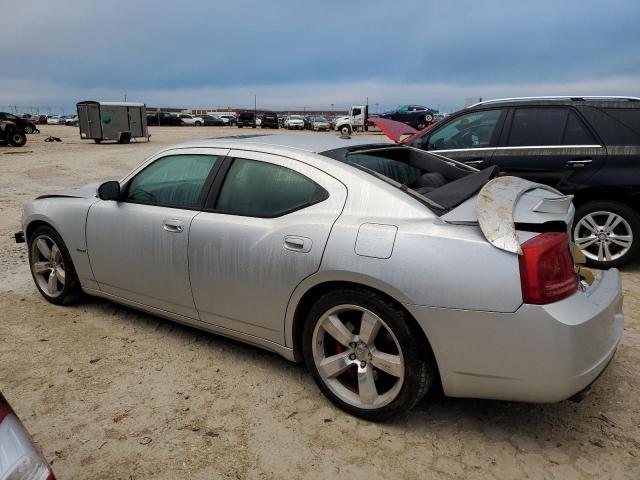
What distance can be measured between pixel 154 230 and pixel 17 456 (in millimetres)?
2178

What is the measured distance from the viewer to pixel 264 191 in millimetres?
3043

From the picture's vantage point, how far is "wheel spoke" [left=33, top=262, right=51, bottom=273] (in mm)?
4398

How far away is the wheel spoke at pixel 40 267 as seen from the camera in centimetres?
440

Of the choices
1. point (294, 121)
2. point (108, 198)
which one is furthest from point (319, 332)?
point (294, 121)

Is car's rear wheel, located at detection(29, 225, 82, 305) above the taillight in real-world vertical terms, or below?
below

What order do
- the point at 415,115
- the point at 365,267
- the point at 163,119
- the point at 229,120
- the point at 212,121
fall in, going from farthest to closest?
the point at 229,120, the point at 212,121, the point at 163,119, the point at 415,115, the point at 365,267

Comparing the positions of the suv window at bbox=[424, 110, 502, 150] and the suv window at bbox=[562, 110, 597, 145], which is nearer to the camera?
the suv window at bbox=[562, 110, 597, 145]

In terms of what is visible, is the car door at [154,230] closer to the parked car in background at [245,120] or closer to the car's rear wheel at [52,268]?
the car's rear wheel at [52,268]

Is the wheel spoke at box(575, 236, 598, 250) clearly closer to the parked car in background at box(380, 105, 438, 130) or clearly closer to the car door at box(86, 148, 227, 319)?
the car door at box(86, 148, 227, 319)

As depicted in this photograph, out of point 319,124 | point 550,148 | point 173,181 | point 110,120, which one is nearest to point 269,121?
point 319,124

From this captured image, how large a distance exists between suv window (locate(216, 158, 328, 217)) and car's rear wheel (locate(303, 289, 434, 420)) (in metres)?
0.60

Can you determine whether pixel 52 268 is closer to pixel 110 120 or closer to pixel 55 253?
pixel 55 253

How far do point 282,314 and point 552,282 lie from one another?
55.8 inches

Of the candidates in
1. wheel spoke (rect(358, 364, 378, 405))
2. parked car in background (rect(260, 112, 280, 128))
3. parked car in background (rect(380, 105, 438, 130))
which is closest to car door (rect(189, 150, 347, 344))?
wheel spoke (rect(358, 364, 378, 405))
